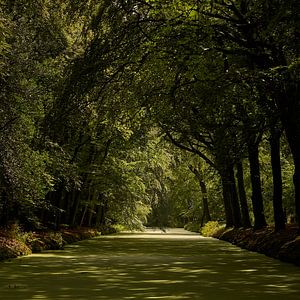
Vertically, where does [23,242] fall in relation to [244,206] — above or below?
below

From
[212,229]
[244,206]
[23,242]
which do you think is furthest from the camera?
[212,229]

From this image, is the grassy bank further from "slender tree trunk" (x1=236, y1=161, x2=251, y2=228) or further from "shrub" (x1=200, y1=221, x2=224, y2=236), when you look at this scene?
"shrub" (x1=200, y1=221, x2=224, y2=236)

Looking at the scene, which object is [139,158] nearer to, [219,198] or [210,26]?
[219,198]

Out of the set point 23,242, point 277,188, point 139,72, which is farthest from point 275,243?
point 23,242

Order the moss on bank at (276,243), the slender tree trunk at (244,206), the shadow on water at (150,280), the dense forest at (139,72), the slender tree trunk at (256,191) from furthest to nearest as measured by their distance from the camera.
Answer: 1. the slender tree trunk at (244,206)
2. the slender tree trunk at (256,191)
3. the moss on bank at (276,243)
4. the dense forest at (139,72)
5. the shadow on water at (150,280)

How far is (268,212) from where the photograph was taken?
3178 centimetres

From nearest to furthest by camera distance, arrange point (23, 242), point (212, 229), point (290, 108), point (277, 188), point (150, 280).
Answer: point (150, 280) → point (290, 108) → point (23, 242) → point (277, 188) → point (212, 229)

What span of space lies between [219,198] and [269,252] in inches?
1010

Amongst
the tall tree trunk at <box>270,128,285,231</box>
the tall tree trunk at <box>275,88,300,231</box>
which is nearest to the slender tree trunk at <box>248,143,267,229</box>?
the tall tree trunk at <box>270,128,285,231</box>

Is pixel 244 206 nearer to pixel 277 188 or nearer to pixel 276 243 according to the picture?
pixel 277 188

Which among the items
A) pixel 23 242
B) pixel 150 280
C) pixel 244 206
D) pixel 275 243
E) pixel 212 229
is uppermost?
pixel 244 206

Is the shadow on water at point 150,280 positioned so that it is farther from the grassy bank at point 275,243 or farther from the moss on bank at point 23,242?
the moss on bank at point 23,242

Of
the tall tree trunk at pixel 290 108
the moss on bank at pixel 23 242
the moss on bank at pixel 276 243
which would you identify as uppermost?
A: the tall tree trunk at pixel 290 108

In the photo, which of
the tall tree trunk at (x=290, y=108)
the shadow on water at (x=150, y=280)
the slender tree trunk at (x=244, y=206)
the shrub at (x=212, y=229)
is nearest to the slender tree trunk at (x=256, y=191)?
the slender tree trunk at (x=244, y=206)
